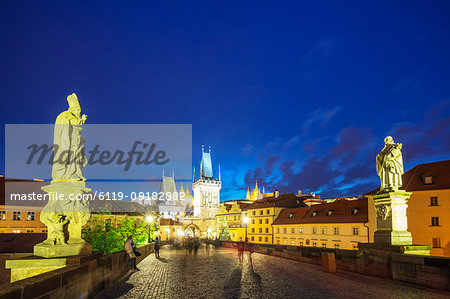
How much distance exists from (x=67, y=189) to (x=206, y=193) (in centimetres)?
16716

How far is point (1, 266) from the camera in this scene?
55.0 ft

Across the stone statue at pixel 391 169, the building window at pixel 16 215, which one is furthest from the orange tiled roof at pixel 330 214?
the building window at pixel 16 215

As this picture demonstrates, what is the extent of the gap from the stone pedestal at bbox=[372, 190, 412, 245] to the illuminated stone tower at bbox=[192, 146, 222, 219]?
149m

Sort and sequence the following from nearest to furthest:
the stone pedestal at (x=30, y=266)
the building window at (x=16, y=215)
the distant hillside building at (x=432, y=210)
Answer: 1. the stone pedestal at (x=30, y=266)
2. the distant hillside building at (x=432, y=210)
3. the building window at (x=16, y=215)

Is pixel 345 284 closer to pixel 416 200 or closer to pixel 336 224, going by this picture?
pixel 416 200

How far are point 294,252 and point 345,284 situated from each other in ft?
39.1

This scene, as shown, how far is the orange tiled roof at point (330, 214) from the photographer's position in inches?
2069

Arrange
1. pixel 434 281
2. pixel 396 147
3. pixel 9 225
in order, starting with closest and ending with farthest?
pixel 434 281 → pixel 396 147 → pixel 9 225

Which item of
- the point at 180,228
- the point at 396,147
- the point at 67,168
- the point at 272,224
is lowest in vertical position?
the point at 180,228

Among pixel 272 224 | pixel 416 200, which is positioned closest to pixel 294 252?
pixel 416 200

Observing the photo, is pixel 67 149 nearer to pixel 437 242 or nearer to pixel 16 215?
pixel 437 242

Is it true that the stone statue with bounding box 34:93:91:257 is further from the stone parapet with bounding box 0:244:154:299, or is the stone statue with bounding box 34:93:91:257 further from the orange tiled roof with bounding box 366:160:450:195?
the orange tiled roof with bounding box 366:160:450:195

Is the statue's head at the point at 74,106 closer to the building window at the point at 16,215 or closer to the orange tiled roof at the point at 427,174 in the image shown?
the orange tiled roof at the point at 427,174

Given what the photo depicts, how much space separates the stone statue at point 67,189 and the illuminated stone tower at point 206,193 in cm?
15283
